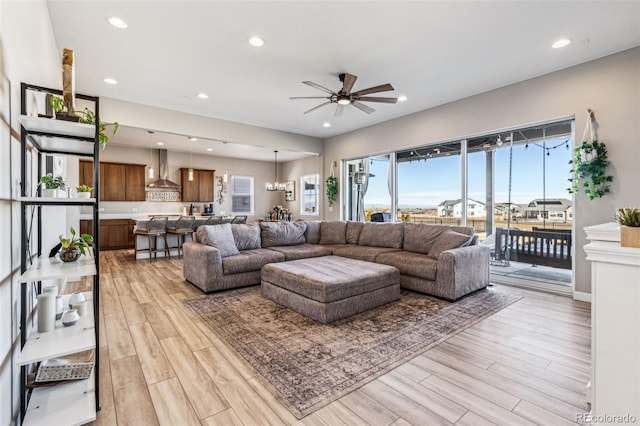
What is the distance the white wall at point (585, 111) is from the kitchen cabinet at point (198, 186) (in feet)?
24.5

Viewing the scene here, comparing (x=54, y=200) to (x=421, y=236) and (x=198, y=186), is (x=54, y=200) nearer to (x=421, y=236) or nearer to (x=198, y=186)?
(x=421, y=236)

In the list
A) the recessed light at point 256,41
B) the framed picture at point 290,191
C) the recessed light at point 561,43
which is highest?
the recessed light at point 561,43

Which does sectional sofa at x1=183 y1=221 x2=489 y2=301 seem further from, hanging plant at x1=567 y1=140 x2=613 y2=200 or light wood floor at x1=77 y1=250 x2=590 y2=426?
hanging plant at x1=567 y1=140 x2=613 y2=200

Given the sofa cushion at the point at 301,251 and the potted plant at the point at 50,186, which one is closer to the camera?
the potted plant at the point at 50,186

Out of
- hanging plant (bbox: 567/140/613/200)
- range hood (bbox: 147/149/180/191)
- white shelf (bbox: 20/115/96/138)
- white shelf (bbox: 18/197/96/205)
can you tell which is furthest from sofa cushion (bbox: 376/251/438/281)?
range hood (bbox: 147/149/180/191)

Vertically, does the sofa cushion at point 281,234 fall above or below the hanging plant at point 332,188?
below

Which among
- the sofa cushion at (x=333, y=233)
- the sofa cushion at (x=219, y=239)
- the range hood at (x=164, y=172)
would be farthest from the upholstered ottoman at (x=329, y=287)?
the range hood at (x=164, y=172)

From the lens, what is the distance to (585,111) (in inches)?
144

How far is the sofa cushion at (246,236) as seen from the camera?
472cm

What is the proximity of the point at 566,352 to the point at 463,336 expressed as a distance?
0.75 metres

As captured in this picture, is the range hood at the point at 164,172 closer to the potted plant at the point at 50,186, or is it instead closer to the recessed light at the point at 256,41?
the recessed light at the point at 256,41

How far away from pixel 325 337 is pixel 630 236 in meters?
2.13

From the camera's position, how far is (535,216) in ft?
14.9

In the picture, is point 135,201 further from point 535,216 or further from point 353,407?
point 535,216
